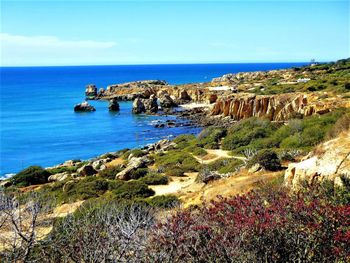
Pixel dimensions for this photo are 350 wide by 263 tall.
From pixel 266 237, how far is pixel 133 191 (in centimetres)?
1495

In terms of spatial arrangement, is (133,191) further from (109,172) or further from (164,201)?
(109,172)

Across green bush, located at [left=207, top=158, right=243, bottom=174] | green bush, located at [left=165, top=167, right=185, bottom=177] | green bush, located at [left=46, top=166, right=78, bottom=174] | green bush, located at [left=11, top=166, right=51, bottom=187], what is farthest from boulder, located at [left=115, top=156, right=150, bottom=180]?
green bush, located at [left=11, top=166, right=51, bottom=187]

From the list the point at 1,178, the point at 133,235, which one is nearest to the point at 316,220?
the point at 133,235

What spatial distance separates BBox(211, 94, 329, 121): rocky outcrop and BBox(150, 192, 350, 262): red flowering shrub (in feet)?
102

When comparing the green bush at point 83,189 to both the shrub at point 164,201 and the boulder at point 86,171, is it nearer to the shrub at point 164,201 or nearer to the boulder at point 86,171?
the boulder at point 86,171

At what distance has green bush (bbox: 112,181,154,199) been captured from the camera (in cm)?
2145

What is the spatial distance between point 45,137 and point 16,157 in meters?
11.1

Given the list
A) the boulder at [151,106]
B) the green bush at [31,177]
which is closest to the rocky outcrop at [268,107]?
the boulder at [151,106]

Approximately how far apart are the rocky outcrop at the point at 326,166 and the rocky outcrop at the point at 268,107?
83.8ft

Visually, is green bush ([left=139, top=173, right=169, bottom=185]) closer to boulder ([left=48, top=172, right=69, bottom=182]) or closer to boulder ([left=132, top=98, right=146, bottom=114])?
boulder ([left=48, top=172, right=69, bottom=182])

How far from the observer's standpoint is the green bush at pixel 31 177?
98.4 feet

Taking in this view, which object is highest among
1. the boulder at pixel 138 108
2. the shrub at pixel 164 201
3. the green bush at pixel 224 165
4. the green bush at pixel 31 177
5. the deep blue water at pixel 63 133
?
the shrub at pixel 164 201

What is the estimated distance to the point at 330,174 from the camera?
1158cm

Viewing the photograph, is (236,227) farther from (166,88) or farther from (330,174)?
(166,88)
